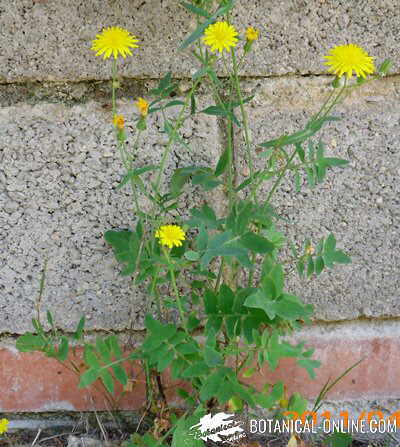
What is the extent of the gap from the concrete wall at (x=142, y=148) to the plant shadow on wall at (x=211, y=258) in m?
0.05

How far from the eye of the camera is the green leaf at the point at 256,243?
35.8 inches

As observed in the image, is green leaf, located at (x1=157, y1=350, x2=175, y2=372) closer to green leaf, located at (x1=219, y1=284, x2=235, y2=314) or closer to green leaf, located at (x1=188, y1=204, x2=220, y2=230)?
green leaf, located at (x1=219, y1=284, x2=235, y2=314)

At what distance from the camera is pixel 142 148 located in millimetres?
1155

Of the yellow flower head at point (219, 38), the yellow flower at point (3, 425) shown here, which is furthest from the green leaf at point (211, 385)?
the yellow flower head at point (219, 38)

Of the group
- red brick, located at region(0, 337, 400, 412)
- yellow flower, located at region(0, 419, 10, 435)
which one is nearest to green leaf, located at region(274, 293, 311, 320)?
red brick, located at region(0, 337, 400, 412)

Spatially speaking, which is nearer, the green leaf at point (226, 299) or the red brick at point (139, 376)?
the green leaf at point (226, 299)

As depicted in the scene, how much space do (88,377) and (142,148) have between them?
1.49 feet

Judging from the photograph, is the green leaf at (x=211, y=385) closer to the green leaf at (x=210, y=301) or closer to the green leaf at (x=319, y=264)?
the green leaf at (x=210, y=301)

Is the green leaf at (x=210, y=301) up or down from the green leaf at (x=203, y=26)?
down

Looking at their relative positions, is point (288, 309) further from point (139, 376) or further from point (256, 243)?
point (139, 376)

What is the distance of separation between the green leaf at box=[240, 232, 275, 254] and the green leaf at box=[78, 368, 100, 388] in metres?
0.38

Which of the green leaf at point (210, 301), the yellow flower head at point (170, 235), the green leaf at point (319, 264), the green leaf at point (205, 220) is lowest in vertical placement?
the green leaf at point (210, 301)

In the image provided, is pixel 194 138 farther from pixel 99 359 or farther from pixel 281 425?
pixel 281 425

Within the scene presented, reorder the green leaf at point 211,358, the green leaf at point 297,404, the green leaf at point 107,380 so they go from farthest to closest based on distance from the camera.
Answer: the green leaf at point 297,404 → the green leaf at point 107,380 → the green leaf at point 211,358
